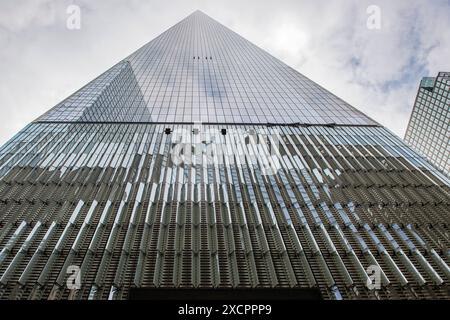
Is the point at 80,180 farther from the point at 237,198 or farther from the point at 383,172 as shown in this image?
the point at 383,172

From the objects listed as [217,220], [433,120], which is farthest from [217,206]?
[433,120]

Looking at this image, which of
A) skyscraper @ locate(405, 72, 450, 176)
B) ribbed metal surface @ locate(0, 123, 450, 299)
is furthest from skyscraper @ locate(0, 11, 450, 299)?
skyscraper @ locate(405, 72, 450, 176)

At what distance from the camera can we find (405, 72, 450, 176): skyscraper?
108 meters

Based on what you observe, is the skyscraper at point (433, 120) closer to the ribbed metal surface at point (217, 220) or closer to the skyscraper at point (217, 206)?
the skyscraper at point (217, 206)

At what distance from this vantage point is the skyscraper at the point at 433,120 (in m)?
108

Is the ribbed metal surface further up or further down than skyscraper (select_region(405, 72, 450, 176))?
further down

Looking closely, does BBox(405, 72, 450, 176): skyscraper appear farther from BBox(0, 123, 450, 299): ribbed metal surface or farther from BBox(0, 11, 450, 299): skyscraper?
BBox(0, 123, 450, 299): ribbed metal surface

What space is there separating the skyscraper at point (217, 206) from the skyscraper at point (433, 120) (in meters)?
94.8

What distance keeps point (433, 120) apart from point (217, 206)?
122682 millimetres

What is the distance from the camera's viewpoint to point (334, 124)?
31453mm

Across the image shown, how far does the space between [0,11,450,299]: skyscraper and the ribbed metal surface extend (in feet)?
0.23

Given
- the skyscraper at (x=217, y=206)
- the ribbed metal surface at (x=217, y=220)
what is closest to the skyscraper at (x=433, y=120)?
the skyscraper at (x=217, y=206)

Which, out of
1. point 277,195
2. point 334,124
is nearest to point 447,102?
point 334,124
